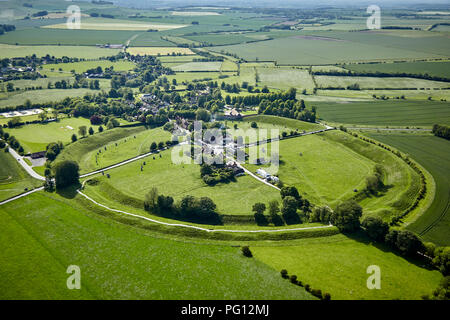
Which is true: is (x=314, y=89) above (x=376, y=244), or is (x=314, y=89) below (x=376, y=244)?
above

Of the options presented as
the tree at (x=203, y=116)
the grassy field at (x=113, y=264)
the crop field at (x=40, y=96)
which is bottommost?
the grassy field at (x=113, y=264)

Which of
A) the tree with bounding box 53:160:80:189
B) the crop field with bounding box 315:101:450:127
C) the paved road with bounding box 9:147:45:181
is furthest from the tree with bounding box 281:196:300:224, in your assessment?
the paved road with bounding box 9:147:45:181

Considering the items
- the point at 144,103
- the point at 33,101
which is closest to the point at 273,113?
the point at 144,103

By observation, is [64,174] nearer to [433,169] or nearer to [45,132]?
[45,132]

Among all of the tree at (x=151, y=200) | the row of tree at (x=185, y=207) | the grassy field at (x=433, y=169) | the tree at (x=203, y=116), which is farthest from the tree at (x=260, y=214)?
the tree at (x=203, y=116)

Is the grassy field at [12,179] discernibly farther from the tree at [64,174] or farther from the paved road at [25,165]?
the tree at [64,174]
